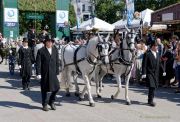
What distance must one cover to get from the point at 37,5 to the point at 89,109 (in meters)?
25.8

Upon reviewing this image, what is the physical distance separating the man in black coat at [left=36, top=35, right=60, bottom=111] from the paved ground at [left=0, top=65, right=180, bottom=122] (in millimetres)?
451

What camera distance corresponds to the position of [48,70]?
11008mm

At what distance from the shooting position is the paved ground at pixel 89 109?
10.1 m

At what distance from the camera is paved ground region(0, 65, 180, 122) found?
1006 centimetres

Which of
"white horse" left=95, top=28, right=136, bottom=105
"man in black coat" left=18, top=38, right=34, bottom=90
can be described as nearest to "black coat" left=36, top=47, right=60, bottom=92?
"white horse" left=95, top=28, right=136, bottom=105

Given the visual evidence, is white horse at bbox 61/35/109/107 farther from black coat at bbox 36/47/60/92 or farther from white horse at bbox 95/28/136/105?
black coat at bbox 36/47/60/92

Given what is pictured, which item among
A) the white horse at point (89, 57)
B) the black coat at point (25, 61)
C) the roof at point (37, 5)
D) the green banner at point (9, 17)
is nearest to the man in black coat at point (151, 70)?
the white horse at point (89, 57)

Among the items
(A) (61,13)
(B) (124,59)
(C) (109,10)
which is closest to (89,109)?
(B) (124,59)

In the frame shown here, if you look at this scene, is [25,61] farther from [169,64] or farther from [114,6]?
[114,6]

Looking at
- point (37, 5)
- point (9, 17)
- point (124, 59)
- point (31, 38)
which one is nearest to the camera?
point (124, 59)

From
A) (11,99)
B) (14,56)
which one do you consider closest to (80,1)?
(14,56)

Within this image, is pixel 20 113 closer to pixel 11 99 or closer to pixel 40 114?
pixel 40 114

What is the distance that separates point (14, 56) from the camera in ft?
68.0

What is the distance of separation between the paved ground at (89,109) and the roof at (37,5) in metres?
21.2
